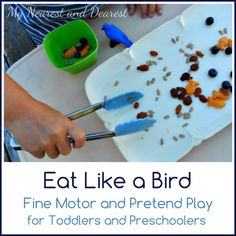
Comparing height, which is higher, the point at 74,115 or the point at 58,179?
the point at 74,115

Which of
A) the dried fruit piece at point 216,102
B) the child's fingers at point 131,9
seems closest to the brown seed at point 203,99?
the dried fruit piece at point 216,102

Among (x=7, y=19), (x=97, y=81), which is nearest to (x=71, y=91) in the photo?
(x=97, y=81)

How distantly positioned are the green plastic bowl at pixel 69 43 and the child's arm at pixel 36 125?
0.11 m

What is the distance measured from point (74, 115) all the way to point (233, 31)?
321 millimetres

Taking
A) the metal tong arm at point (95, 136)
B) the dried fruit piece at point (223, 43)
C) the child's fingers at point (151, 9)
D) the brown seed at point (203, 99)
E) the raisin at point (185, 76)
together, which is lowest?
the metal tong arm at point (95, 136)

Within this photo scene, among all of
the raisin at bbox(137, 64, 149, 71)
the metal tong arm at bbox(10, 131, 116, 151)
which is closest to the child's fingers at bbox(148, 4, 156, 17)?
the raisin at bbox(137, 64, 149, 71)

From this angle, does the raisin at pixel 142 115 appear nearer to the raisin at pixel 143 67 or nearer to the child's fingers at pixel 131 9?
the raisin at pixel 143 67

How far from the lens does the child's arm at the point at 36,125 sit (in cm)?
57

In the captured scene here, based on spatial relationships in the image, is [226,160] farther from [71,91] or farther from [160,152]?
[71,91]

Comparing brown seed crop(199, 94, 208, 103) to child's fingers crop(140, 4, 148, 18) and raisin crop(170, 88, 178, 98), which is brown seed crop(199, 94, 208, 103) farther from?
child's fingers crop(140, 4, 148, 18)

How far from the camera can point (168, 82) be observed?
2.16ft

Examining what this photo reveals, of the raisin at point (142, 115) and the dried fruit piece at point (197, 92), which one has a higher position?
the dried fruit piece at point (197, 92)

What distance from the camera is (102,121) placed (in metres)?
0.66

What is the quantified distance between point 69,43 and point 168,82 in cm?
20
